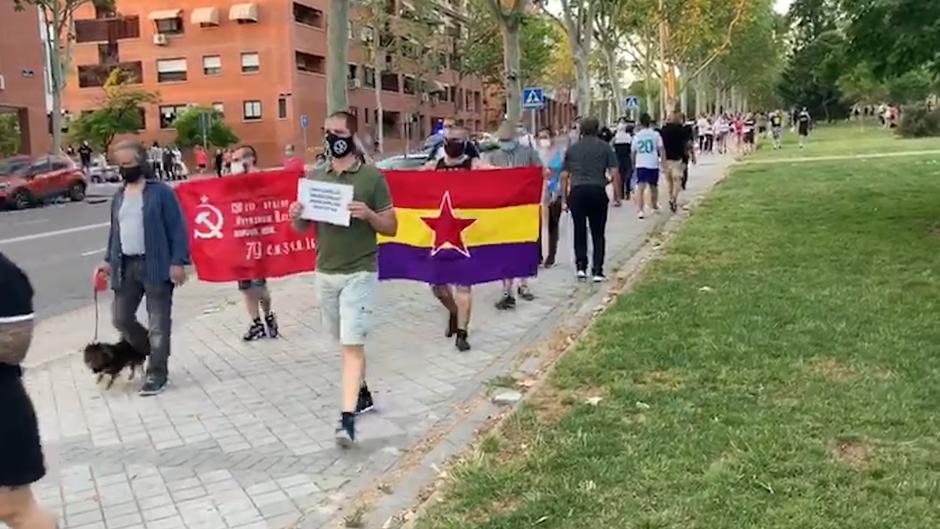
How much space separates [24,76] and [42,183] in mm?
17351

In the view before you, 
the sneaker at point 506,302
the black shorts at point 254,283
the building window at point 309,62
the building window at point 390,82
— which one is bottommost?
the sneaker at point 506,302

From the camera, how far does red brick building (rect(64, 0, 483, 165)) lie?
62.6m

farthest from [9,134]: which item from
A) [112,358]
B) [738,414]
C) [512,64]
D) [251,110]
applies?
[738,414]

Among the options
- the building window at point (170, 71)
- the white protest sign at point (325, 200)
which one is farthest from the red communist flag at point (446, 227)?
the building window at point (170, 71)

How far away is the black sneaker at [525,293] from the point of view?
10594 mm

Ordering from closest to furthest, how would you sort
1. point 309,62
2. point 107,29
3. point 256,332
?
1. point 256,332
2. point 309,62
3. point 107,29

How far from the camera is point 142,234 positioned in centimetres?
724

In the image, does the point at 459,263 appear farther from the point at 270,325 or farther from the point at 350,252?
the point at 350,252

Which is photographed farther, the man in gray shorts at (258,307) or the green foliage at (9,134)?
the green foliage at (9,134)

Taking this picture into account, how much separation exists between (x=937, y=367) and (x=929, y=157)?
81.8ft

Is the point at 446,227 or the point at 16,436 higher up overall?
the point at 446,227

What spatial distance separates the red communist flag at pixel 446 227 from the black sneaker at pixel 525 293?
6.31 ft

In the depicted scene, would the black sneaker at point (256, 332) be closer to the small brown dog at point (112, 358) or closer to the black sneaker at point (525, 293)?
the small brown dog at point (112, 358)

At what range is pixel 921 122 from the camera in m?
48.2
